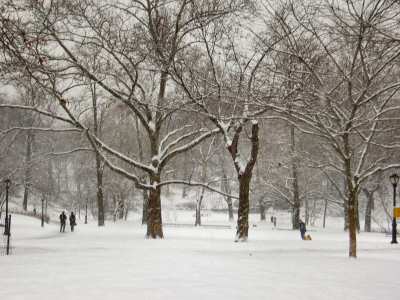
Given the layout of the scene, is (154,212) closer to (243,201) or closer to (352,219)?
(243,201)

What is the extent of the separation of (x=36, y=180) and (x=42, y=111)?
33489 mm

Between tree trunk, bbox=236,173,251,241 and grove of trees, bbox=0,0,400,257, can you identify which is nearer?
grove of trees, bbox=0,0,400,257

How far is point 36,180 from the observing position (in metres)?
49.8

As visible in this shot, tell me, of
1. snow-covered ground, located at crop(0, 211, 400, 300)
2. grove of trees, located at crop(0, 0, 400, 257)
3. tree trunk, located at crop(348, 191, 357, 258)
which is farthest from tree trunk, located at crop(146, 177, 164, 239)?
tree trunk, located at crop(348, 191, 357, 258)

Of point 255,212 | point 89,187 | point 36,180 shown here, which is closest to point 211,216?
point 255,212

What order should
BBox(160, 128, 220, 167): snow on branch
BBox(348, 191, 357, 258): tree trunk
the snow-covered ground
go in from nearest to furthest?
the snow-covered ground, BBox(348, 191, 357, 258): tree trunk, BBox(160, 128, 220, 167): snow on branch

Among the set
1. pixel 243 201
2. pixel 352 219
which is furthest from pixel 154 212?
pixel 352 219

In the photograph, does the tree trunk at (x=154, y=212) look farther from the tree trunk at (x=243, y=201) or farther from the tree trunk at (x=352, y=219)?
the tree trunk at (x=352, y=219)

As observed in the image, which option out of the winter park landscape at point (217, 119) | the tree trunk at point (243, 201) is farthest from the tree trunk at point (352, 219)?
the tree trunk at point (243, 201)

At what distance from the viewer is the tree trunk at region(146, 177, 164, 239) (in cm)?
2127

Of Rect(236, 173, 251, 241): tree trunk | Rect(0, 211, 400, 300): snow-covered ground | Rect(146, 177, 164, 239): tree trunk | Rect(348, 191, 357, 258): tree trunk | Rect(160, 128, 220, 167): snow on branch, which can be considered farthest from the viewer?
Rect(146, 177, 164, 239): tree trunk

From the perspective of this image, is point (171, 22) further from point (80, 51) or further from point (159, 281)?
point (159, 281)

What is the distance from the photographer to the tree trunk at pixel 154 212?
69.8 ft

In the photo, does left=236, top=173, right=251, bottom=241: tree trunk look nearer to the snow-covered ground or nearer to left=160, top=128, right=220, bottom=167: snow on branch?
left=160, top=128, right=220, bottom=167: snow on branch
